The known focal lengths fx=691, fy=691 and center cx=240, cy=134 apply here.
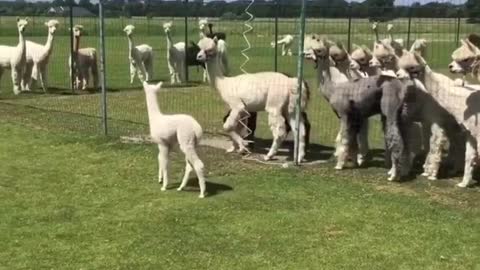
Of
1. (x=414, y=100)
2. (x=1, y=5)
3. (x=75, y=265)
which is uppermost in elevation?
(x=1, y=5)

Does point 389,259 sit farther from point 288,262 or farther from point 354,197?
point 354,197

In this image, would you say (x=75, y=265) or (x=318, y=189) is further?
(x=318, y=189)

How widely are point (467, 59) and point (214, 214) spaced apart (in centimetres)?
345

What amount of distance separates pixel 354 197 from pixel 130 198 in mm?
2541

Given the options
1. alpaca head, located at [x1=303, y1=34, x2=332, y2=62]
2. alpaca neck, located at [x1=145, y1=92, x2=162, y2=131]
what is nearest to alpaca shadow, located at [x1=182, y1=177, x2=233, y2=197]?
alpaca neck, located at [x1=145, y1=92, x2=162, y2=131]

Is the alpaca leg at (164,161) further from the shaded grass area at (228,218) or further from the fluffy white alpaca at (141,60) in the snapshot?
the fluffy white alpaca at (141,60)

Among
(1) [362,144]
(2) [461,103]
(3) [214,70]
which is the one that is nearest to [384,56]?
(1) [362,144]

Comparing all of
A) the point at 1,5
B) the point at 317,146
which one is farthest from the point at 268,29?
the point at 1,5

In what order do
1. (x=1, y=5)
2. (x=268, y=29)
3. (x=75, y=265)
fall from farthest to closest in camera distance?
(x=1, y=5) → (x=268, y=29) → (x=75, y=265)

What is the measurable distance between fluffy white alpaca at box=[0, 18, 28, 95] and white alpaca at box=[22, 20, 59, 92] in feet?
1.20

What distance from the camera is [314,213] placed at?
7.25 meters

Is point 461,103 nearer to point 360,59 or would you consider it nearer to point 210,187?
point 360,59

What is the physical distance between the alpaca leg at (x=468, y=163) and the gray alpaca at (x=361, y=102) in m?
0.78

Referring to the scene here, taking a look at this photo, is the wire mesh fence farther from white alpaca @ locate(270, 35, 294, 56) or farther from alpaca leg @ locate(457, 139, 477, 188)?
alpaca leg @ locate(457, 139, 477, 188)
